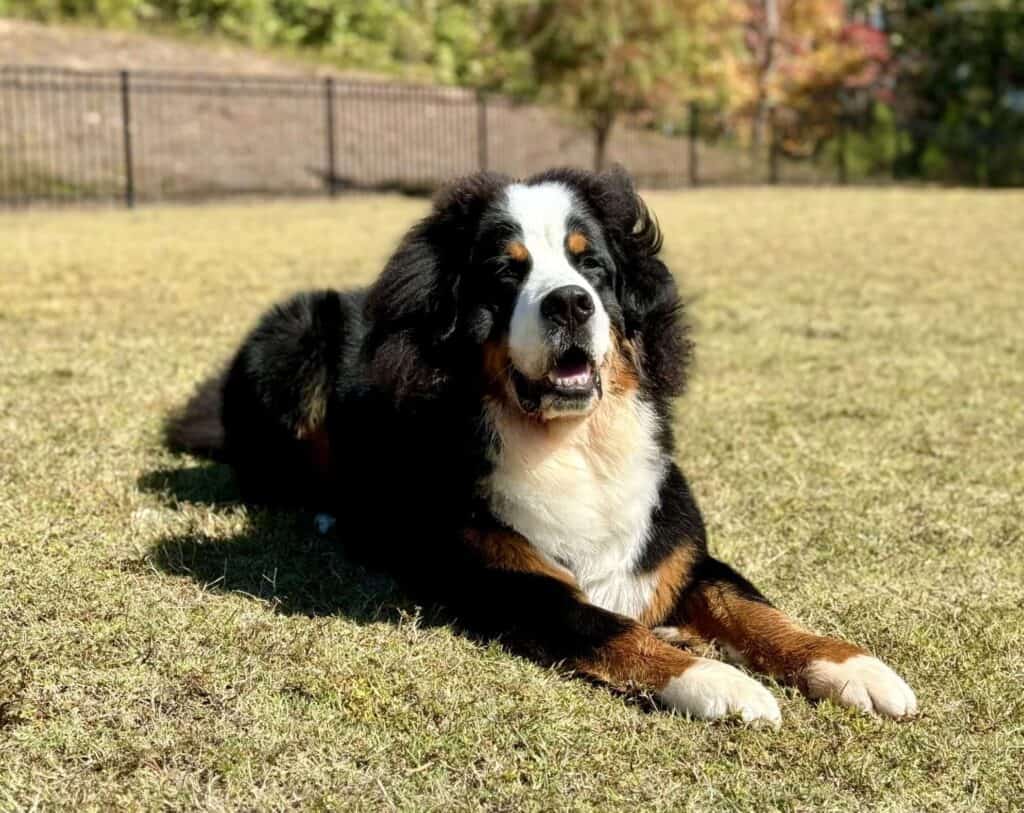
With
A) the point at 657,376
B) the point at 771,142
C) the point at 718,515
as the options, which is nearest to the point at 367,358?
the point at 657,376

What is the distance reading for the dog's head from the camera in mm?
3697

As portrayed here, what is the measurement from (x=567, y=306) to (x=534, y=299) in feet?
0.39

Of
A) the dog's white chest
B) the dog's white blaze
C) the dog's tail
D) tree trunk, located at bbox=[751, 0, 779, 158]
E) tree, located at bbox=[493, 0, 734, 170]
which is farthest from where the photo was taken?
tree trunk, located at bbox=[751, 0, 779, 158]

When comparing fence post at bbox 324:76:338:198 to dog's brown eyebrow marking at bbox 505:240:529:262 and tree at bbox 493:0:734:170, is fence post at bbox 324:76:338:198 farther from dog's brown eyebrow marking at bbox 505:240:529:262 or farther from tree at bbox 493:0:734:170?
dog's brown eyebrow marking at bbox 505:240:529:262

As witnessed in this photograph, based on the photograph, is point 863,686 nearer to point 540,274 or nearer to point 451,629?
point 451,629

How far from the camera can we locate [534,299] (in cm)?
365

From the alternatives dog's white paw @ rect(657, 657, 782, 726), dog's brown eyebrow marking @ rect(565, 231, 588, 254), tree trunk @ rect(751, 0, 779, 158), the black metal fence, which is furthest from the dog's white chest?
tree trunk @ rect(751, 0, 779, 158)

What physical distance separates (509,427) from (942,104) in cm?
4285

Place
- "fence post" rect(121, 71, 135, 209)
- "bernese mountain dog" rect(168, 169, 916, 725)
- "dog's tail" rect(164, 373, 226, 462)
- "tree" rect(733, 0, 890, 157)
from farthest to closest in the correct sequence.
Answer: "tree" rect(733, 0, 890, 157)
"fence post" rect(121, 71, 135, 209)
"dog's tail" rect(164, 373, 226, 462)
"bernese mountain dog" rect(168, 169, 916, 725)

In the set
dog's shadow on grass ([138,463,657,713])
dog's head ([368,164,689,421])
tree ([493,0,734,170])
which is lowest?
dog's shadow on grass ([138,463,657,713])

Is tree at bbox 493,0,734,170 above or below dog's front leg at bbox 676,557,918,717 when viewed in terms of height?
above

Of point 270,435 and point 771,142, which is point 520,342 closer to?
point 270,435

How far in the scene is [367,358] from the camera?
4.19 metres

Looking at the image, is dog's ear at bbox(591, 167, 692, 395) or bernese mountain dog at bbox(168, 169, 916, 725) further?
dog's ear at bbox(591, 167, 692, 395)
